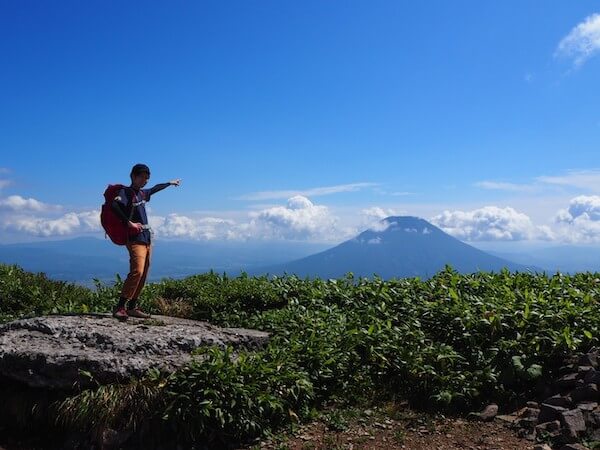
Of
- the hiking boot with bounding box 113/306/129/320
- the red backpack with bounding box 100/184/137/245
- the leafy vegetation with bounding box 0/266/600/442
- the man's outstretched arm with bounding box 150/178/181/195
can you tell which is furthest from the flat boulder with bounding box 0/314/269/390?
the man's outstretched arm with bounding box 150/178/181/195

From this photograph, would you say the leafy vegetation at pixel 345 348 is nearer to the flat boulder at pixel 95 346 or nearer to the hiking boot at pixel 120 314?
the flat boulder at pixel 95 346

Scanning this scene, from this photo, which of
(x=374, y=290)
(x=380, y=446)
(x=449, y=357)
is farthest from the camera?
(x=374, y=290)

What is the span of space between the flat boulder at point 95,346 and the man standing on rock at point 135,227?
2.09 feet

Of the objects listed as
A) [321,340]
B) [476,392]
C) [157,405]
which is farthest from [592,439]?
[157,405]

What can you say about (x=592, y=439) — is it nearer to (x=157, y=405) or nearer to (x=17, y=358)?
(x=157, y=405)

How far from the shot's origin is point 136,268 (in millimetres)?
9547

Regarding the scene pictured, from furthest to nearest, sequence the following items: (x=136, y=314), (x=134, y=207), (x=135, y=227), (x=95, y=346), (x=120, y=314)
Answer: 1. (x=136, y=314)
2. (x=120, y=314)
3. (x=134, y=207)
4. (x=135, y=227)
5. (x=95, y=346)

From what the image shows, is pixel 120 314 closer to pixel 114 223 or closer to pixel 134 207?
pixel 114 223

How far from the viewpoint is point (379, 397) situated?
28.5 ft

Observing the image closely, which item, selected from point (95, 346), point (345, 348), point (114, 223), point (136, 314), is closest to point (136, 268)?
point (114, 223)

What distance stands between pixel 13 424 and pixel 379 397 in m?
6.11

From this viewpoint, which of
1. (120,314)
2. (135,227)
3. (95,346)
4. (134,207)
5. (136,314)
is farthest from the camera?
(136,314)

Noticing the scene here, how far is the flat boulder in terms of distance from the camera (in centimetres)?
812

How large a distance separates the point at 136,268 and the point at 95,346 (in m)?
1.59
